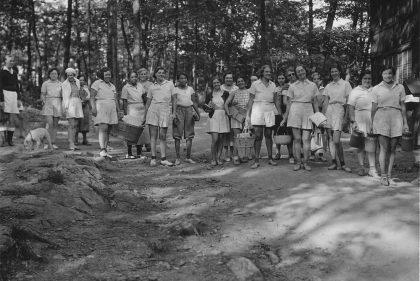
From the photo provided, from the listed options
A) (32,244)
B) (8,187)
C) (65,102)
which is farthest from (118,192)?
(65,102)

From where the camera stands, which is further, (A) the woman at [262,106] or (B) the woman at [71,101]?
(B) the woman at [71,101]

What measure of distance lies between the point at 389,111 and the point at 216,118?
3588 mm

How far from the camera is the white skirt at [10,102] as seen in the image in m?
10.2

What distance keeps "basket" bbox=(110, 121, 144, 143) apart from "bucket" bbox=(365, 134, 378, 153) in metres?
4.93

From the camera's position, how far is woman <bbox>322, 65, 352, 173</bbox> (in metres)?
8.05

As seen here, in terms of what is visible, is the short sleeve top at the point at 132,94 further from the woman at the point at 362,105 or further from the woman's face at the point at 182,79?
the woman at the point at 362,105

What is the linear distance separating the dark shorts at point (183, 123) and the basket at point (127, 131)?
0.95 metres

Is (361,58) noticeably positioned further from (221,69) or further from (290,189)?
(290,189)

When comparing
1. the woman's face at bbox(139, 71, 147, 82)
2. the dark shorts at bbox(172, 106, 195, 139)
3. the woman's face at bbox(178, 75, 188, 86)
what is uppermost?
the woman's face at bbox(139, 71, 147, 82)

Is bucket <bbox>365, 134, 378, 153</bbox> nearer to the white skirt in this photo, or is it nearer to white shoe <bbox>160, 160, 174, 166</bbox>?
white shoe <bbox>160, 160, 174, 166</bbox>

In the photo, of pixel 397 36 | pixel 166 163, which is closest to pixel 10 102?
pixel 166 163

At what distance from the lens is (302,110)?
8078 millimetres

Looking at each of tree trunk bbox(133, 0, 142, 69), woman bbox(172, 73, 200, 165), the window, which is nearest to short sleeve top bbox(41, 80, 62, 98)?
woman bbox(172, 73, 200, 165)

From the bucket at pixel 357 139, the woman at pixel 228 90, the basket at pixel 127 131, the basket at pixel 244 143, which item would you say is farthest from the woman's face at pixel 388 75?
the basket at pixel 127 131
